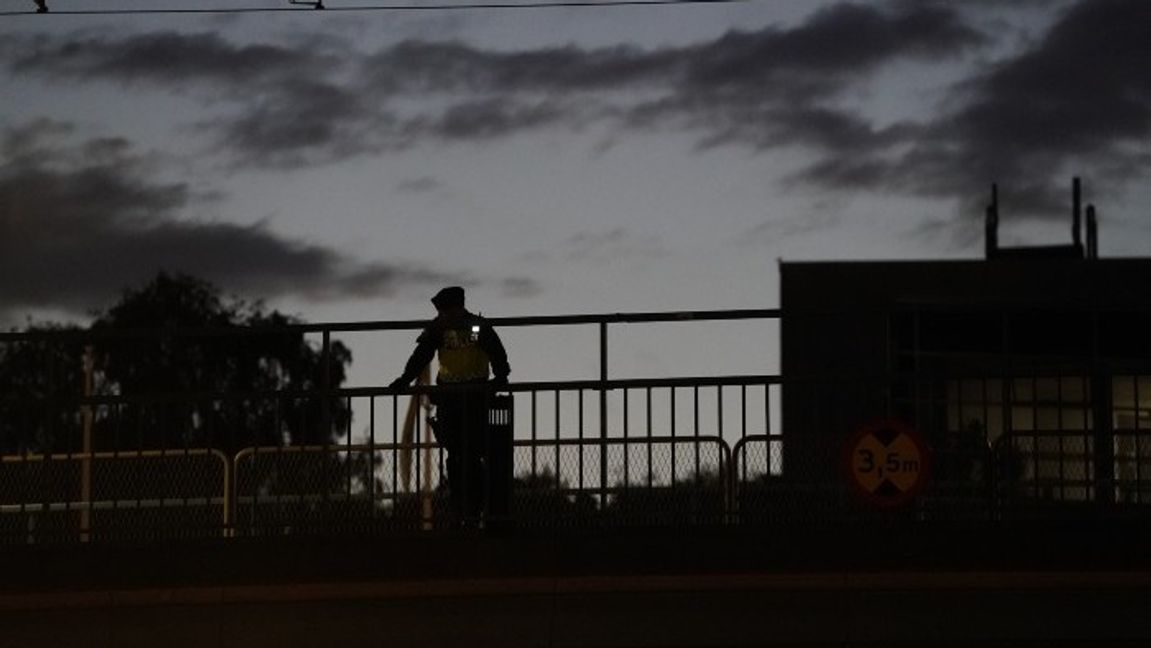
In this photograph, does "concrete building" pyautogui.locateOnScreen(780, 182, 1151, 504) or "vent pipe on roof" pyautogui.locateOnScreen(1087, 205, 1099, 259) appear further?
"vent pipe on roof" pyautogui.locateOnScreen(1087, 205, 1099, 259)

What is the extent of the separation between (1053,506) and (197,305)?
226 ft

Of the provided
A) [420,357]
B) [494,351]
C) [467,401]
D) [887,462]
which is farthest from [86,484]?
[887,462]

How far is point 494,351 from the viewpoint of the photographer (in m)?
13.5

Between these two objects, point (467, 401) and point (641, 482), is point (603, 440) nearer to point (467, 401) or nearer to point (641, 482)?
point (641, 482)

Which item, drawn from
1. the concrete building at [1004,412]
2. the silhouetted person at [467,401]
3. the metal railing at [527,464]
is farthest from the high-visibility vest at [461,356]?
the concrete building at [1004,412]

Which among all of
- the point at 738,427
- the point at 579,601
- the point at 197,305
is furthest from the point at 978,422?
the point at 197,305

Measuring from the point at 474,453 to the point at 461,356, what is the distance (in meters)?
0.73

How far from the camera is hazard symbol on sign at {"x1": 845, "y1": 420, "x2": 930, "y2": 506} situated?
12.4m

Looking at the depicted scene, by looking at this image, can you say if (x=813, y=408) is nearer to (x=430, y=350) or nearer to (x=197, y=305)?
(x=430, y=350)

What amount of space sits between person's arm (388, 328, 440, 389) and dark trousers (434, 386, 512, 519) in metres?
0.22

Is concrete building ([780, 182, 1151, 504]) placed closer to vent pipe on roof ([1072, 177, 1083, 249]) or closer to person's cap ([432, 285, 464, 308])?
person's cap ([432, 285, 464, 308])

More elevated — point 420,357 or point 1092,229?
point 1092,229

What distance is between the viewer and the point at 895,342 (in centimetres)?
1456

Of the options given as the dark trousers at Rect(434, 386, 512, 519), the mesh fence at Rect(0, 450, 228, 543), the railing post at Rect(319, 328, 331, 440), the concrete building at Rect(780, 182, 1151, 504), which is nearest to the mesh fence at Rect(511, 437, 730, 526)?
the dark trousers at Rect(434, 386, 512, 519)
